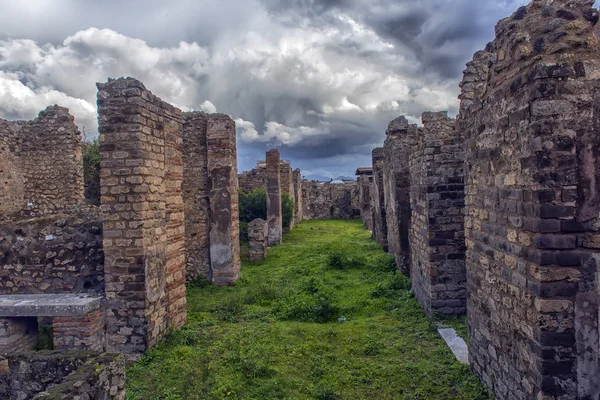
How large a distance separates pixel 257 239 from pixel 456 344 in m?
9.13

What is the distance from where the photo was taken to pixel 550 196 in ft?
10.4

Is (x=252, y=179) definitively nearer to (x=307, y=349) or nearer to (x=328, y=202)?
(x=328, y=202)

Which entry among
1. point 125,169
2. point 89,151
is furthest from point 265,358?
point 89,151

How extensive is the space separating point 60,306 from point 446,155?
6.67m

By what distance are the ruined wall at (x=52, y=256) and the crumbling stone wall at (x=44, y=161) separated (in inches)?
294

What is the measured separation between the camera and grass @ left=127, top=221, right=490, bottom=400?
16.2 feet

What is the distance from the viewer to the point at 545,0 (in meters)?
3.78

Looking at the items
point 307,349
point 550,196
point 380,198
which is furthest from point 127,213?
point 380,198

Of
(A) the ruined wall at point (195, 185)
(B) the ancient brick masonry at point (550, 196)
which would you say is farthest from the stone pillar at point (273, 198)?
(B) the ancient brick masonry at point (550, 196)

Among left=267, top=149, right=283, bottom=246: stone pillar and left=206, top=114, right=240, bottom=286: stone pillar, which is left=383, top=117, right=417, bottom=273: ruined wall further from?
left=267, top=149, right=283, bottom=246: stone pillar

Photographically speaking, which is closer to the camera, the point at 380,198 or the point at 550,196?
the point at 550,196

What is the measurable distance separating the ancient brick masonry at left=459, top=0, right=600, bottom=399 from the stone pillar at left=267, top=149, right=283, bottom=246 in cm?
1496

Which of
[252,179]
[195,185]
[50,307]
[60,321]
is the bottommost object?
[60,321]

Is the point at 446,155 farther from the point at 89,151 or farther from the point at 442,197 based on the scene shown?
the point at 89,151
